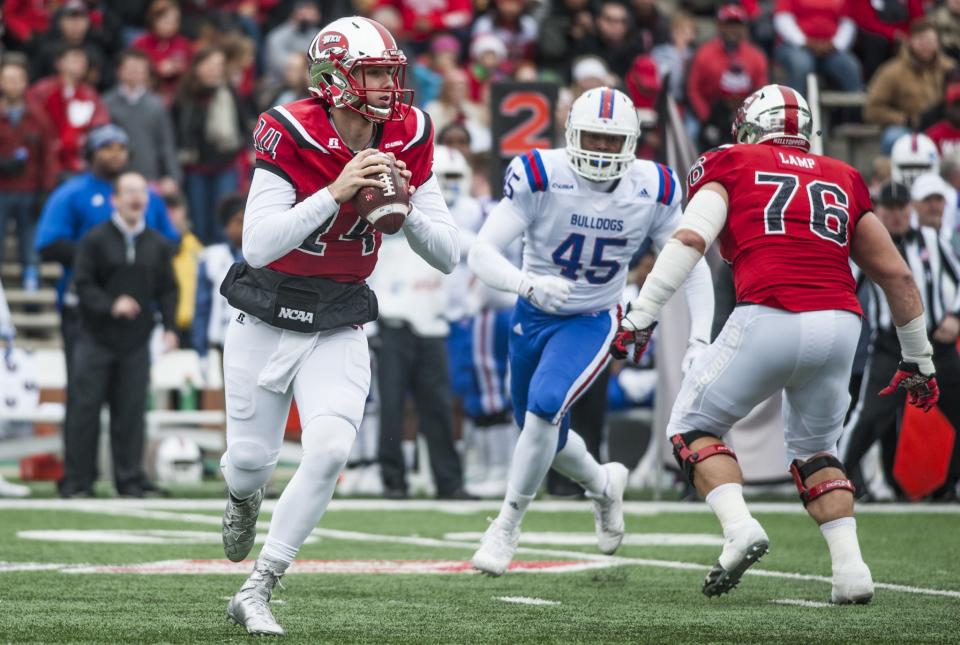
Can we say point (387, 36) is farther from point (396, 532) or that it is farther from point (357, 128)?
point (396, 532)

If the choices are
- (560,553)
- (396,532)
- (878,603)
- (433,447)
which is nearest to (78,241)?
(433,447)

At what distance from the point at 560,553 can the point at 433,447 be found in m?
3.32

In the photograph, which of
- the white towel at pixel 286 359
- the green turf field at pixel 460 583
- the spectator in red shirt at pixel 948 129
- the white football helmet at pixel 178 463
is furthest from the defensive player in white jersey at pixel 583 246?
the spectator in red shirt at pixel 948 129

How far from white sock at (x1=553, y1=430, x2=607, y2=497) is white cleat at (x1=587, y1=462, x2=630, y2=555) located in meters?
0.04

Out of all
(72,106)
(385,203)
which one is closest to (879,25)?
(72,106)

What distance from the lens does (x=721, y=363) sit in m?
6.16

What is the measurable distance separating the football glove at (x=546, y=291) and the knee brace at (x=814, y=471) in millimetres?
1150

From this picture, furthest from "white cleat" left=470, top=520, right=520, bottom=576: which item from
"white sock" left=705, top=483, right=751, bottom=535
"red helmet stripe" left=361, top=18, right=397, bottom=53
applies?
"red helmet stripe" left=361, top=18, right=397, bottom=53

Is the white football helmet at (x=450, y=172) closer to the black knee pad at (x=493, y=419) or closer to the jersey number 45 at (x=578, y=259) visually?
the black knee pad at (x=493, y=419)

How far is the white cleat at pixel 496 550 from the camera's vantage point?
22.6 ft

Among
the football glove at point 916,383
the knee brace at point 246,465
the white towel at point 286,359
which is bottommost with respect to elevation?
the knee brace at point 246,465

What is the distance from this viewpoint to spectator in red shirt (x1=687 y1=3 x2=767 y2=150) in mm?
14516

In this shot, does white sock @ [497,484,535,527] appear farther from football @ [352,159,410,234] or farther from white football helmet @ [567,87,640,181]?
football @ [352,159,410,234]

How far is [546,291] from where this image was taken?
22.4ft
